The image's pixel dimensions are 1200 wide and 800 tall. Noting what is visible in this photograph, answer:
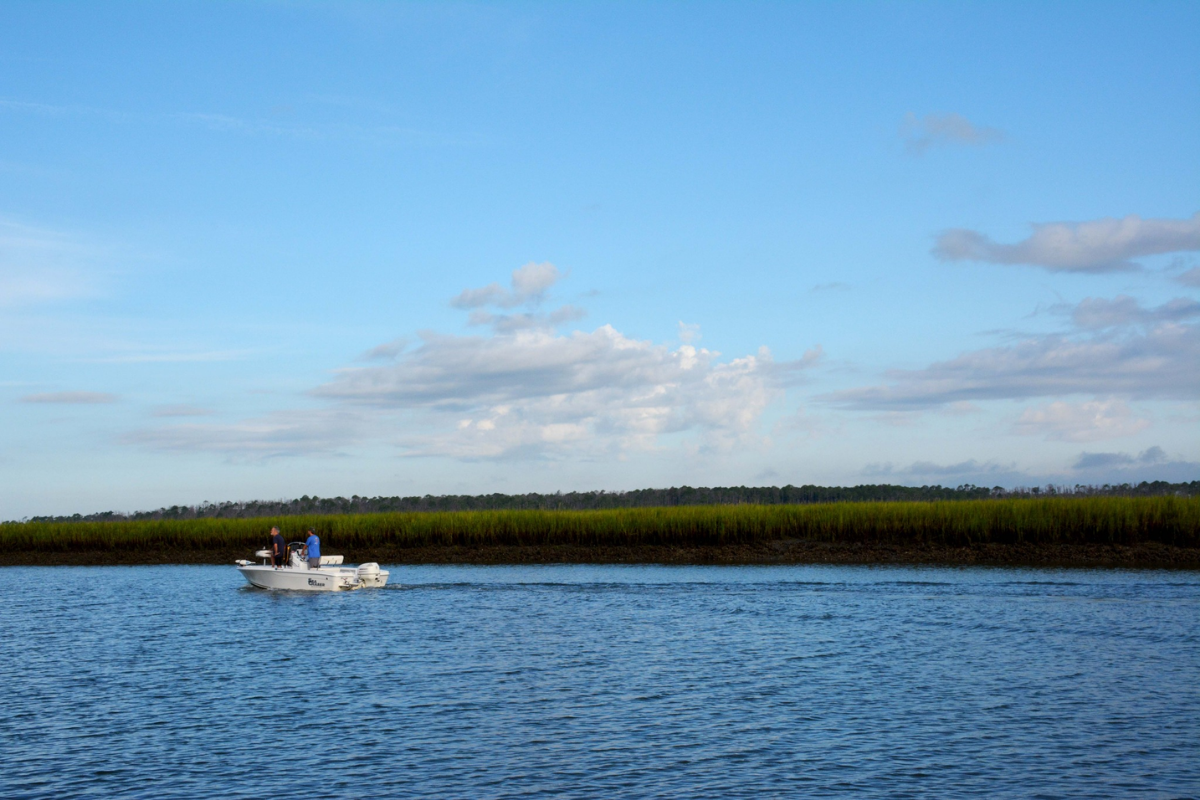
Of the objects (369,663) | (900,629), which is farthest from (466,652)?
(900,629)

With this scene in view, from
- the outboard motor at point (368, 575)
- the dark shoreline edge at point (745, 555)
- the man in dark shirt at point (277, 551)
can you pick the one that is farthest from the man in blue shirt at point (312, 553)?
the dark shoreline edge at point (745, 555)

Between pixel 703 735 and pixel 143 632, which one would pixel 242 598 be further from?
pixel 703 735

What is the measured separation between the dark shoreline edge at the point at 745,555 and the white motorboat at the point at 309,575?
1690 centimetres

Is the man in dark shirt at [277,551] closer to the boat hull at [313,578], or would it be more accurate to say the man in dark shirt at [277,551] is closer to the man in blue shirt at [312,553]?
the boat hull at [313,578]

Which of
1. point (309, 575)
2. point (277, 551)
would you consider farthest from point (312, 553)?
point (277, 551)

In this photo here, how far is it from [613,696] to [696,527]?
3829 centimetres

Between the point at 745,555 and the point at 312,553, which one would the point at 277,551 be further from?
the point at 745,555

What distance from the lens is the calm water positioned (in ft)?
46.4

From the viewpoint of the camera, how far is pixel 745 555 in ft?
178

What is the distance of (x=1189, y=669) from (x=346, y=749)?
650 inches

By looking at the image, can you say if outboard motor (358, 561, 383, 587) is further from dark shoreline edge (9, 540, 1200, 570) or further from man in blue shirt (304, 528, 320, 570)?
dark shoreline edge (9, 540, 1200, 570)

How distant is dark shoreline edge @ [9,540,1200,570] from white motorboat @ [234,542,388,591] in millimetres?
16899

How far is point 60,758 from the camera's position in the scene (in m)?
15.4

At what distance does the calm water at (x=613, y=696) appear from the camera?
46.4 ft
